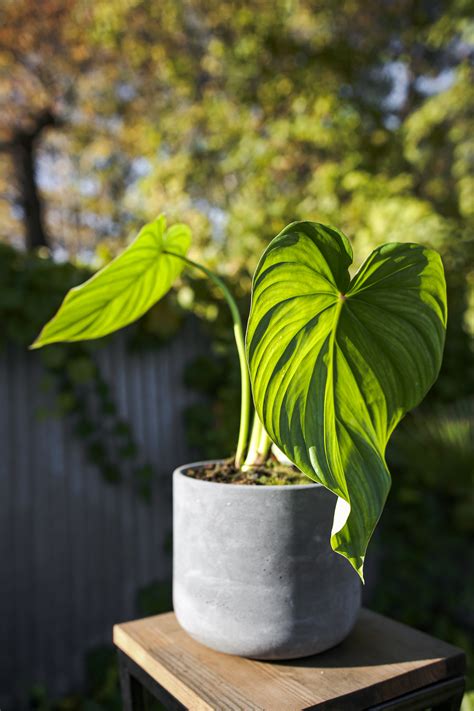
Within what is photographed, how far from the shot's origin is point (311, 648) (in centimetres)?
75

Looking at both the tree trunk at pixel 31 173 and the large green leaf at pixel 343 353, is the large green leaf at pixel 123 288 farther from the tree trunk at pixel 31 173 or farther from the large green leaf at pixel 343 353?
the tree trunk at pixel 31 173

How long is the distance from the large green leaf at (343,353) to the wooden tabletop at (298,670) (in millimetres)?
182

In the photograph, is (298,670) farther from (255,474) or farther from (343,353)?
(343,353)

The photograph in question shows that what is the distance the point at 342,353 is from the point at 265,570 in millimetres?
272

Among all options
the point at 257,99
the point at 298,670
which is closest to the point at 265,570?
the point at 298,670

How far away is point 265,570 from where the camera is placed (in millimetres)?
735

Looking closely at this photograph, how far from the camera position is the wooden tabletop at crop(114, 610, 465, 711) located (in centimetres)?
69

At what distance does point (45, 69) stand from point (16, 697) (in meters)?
7.35

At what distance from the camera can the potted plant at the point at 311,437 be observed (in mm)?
650

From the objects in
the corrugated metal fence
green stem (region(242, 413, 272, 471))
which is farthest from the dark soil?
the corrugated metal fence

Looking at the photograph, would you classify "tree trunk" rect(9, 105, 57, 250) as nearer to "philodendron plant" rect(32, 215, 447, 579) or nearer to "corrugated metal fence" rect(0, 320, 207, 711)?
"corrugated metal fence" rect(0, 320, 207, 711)

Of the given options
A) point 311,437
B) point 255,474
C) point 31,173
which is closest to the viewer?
point 311,437

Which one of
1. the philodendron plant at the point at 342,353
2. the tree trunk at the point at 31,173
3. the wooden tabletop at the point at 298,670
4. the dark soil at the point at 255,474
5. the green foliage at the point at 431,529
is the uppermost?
the tree trunk at the point at 31,173

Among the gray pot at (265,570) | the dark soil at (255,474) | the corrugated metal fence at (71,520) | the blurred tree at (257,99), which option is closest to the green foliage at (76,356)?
the corrugated metal fence at (71,520)
